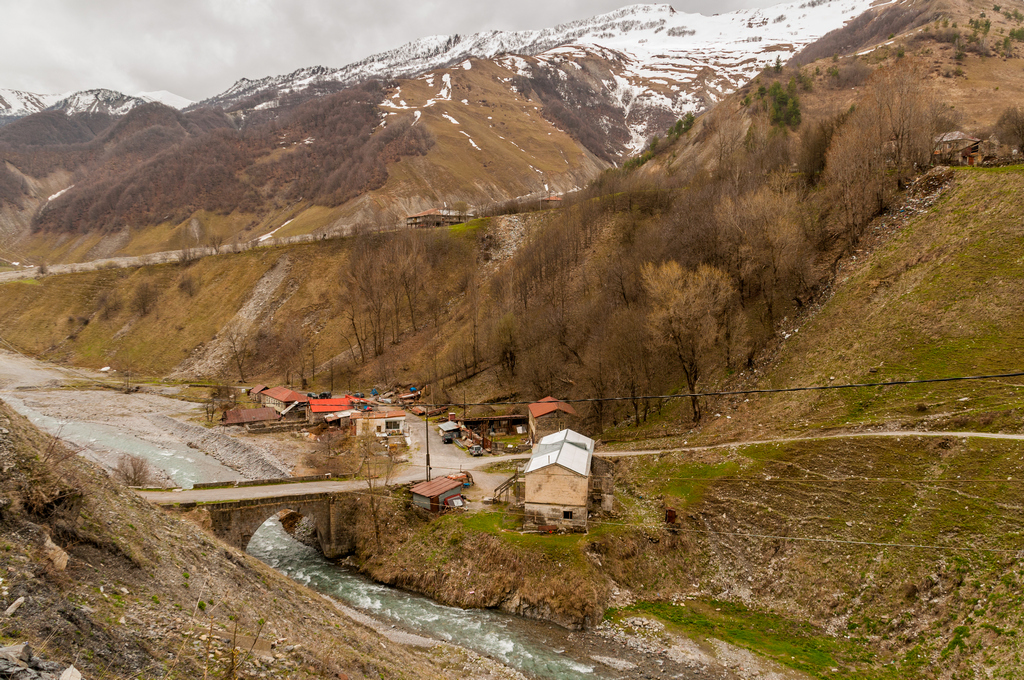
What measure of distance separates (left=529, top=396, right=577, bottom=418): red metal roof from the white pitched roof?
409 inches

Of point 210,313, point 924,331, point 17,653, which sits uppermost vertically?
point 210,313

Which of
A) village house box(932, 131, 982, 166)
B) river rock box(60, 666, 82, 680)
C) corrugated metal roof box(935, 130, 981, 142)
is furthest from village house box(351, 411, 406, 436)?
corrugated metal roof box(935, 130, 981, 142)

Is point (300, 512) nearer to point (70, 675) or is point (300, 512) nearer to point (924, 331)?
point (70, 675)

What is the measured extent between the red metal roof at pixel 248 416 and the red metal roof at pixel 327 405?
486 centimetres

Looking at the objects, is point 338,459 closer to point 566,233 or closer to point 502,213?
point 566,233

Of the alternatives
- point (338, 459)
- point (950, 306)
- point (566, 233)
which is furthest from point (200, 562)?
point (566, 233)

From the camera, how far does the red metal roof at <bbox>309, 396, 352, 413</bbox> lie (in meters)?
62.1

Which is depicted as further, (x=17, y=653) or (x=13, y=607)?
(x=13, y=607)

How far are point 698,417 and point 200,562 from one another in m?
35.1

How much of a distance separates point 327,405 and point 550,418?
30140 mm

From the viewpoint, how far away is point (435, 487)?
35594 millimetres

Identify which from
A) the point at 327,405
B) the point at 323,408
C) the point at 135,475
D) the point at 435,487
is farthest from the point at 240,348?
the point at 435,487

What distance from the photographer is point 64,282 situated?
113000mm

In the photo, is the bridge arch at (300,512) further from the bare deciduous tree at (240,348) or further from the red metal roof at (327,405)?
the bare deciduous tree at (240,348)
